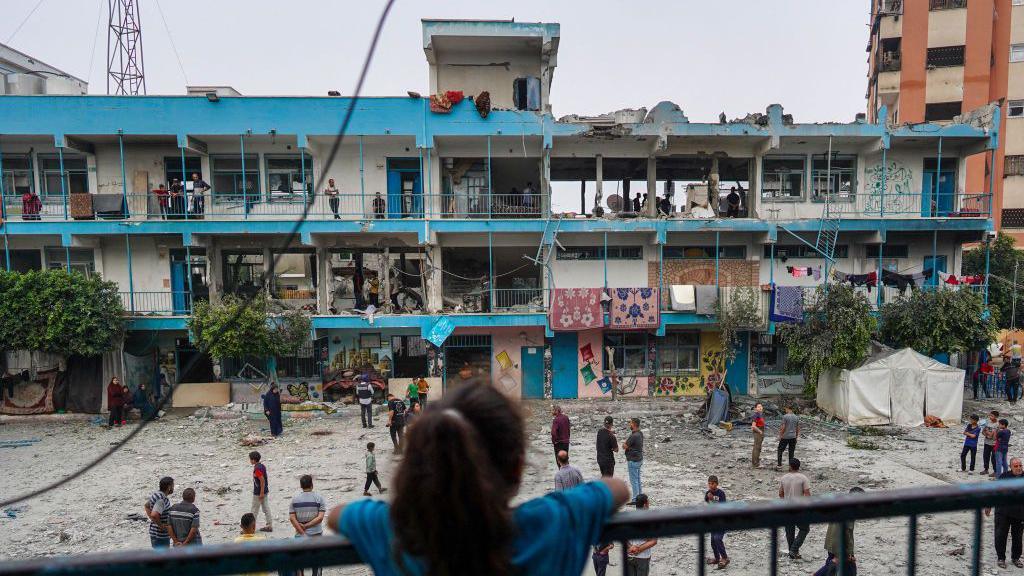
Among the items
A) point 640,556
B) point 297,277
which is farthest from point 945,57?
point 640,556

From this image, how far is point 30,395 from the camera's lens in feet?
56.9

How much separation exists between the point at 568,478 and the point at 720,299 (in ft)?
39.1

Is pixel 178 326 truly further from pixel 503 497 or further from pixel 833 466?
pixel 503 497

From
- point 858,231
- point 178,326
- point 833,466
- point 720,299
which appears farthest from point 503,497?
point 858,231

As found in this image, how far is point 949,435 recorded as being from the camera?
13867mm

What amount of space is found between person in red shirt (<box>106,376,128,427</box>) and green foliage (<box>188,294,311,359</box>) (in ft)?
7.62

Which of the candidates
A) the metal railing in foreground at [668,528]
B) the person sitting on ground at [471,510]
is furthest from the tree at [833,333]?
the person sitting on ground at [471,510]

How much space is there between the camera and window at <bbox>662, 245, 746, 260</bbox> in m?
19.1

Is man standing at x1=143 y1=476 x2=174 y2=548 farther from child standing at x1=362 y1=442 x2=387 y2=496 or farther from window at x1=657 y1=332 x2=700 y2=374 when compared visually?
window at x1=657 y1=332 x2=700 y2=374

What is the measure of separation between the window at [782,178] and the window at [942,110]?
16.4 metres

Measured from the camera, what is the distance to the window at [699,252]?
1906 cm

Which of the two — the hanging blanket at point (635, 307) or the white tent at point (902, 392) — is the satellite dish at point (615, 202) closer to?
the hanging blanket at point (635, 307)

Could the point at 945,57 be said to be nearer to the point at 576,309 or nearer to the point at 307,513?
the point at 576,309

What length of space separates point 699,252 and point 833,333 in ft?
17.1
